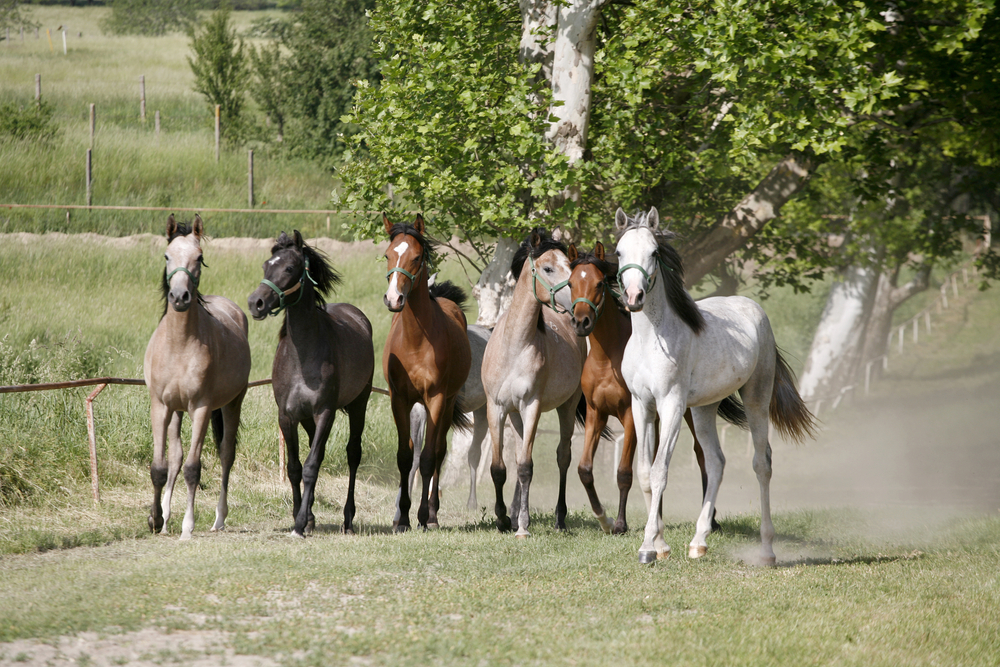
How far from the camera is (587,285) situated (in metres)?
7.67

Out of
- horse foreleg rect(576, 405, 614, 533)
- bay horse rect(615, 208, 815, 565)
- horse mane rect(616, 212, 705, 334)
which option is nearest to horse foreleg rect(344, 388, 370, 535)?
horse foreleg rect(576, 405, 614, 533)

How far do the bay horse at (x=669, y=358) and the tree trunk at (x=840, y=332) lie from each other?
15834 millimetres

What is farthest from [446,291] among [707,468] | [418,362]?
[707,468]

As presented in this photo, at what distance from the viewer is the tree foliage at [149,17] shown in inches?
2004

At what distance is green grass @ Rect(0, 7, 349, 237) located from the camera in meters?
22.5

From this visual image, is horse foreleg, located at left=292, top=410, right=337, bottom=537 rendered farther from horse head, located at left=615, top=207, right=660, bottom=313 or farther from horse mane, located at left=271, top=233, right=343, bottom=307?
horse head, located at left=615, top=207, right=660, bottom=313

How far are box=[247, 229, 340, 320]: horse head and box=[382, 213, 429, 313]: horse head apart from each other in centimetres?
71

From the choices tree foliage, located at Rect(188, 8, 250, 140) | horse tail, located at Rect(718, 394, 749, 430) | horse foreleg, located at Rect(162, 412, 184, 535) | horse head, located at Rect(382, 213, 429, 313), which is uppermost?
tree foliage, located at Rect(188, 8, 250, 140)

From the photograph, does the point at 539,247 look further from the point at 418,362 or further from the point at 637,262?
the point at 637,262

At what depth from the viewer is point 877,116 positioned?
Answer: 46.2 feet

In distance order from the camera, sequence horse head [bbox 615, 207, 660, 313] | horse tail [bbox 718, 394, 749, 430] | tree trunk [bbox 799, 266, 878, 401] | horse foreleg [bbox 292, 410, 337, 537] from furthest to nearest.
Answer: tree trunk [bbox 799, 266, 878, 401]
horse tail [bbox 718, 394, 749, 430]
horse foreleg [bbox 292, 410, 337, 537]
horse head [bbox 615, 207, 660, 313]

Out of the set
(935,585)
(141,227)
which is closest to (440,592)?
(935,585)

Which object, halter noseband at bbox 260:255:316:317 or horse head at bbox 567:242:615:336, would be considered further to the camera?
halter noseband at bbox 260:255:316:317

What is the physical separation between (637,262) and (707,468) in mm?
2095
